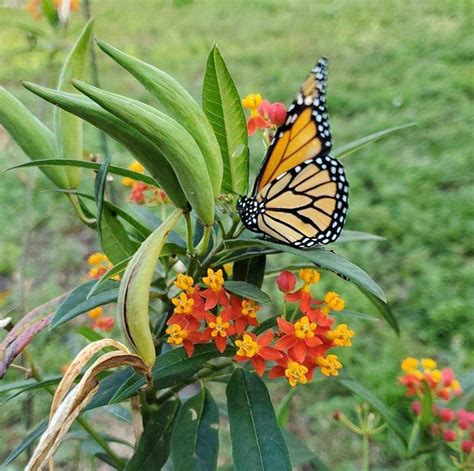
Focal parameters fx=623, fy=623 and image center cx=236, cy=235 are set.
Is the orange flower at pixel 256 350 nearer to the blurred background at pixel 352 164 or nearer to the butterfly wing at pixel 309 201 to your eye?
the butterfly wing at pixel 309 201

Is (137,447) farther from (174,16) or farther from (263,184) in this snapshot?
(174,16)

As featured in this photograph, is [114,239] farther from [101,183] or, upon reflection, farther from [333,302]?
[333,302]

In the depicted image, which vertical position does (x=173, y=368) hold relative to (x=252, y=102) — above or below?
below

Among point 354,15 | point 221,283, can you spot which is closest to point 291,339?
point 221,283

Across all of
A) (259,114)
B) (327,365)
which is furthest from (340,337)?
(259,114)

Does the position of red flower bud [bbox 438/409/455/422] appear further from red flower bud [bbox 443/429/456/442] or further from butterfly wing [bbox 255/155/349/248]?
butterfly wing [bbox 255/155/349/248]

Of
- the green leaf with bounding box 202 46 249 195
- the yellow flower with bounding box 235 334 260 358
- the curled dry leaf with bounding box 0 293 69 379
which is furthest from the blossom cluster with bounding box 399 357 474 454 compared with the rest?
the curled dry leaf with bounding box 0 293 69 379
